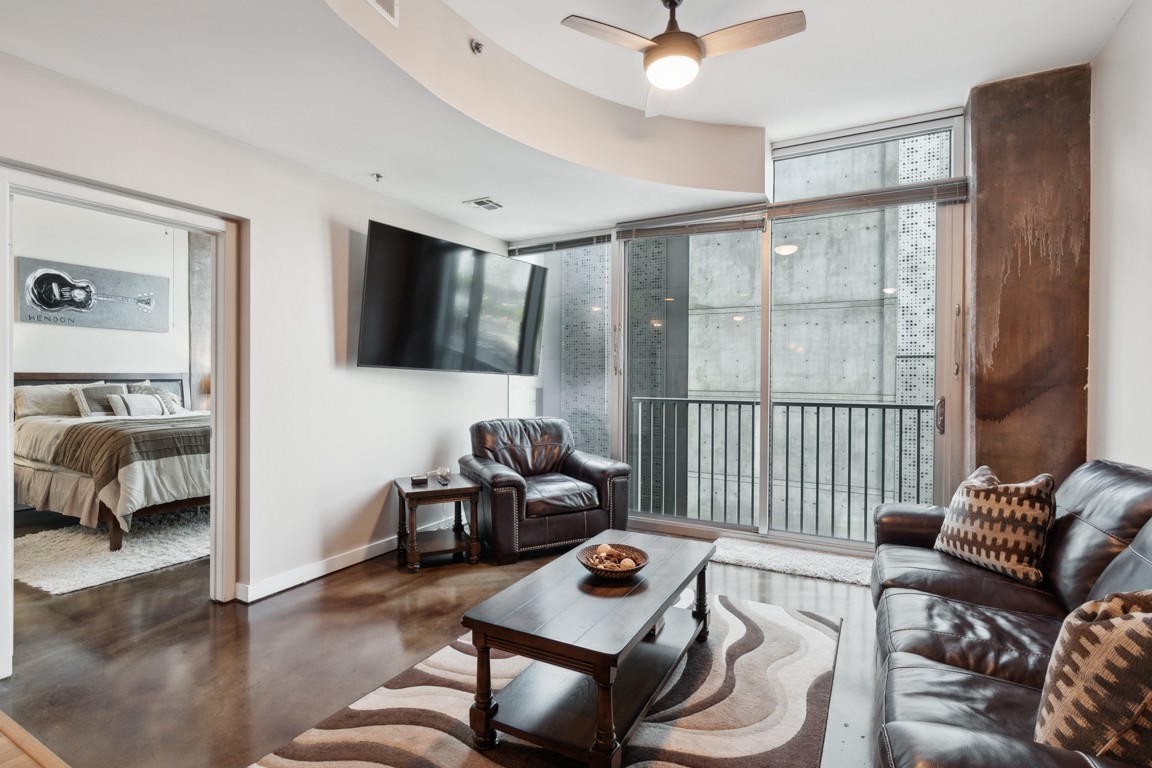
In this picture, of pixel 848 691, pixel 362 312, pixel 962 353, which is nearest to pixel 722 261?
pixel 962 353

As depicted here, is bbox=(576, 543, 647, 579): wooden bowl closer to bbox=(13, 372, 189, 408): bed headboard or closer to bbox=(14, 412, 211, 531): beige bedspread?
bbox=(14, 412, 211, 531): beige bedspread

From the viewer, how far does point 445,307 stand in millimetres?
3951

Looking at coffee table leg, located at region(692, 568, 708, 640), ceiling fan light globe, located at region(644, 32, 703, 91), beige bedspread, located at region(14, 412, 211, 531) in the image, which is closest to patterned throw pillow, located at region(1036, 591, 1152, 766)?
coffee table leg, located at region(692, 568, 708, 640)

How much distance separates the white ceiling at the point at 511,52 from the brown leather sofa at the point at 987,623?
207 centimetres

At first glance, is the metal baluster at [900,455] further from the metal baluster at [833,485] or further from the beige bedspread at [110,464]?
the beige bedspread at [110,464]

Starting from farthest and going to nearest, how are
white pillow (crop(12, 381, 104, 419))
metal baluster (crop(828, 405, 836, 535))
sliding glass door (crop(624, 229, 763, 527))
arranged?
white pillow (crop(12, 381, 104, 419))
sliding glass door (crop(624, 229, 763, 527))
metal baluster (crop(828, 405, 836, 535))

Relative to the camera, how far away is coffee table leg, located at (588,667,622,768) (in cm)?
160

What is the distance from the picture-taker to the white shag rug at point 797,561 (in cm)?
338

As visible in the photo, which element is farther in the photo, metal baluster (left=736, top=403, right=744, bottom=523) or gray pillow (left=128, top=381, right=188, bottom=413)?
gray pillow (left=128, top=381, right=188, bottom=413)

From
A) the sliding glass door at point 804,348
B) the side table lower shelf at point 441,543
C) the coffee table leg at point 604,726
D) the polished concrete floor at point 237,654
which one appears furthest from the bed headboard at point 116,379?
the coffee table leg at point 604,726

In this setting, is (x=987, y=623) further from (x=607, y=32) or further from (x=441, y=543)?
(x=441, y=543)

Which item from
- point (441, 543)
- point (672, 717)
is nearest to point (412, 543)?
point (441, 543)

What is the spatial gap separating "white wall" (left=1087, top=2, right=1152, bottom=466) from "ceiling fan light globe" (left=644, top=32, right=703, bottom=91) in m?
1.83

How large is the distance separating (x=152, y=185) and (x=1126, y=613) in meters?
3.56
